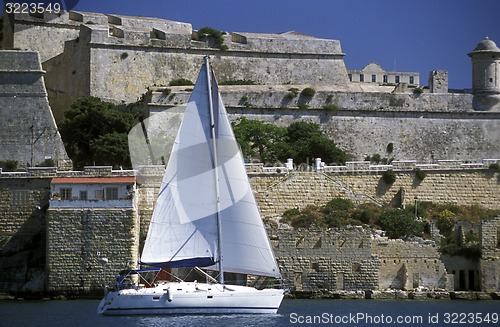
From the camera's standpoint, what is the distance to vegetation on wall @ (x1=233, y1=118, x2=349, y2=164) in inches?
2137

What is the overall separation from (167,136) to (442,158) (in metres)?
11.0

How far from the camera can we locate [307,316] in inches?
1508

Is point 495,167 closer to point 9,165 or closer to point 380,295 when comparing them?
point 380,295

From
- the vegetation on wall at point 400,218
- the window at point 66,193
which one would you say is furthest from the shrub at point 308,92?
the window at point 66,193

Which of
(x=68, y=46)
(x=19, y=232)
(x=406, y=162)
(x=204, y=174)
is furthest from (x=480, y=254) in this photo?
(x=68, y=46)

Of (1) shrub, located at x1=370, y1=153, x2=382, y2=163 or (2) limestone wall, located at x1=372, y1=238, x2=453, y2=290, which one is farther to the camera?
(1) shrub, located at x1=370, y1=153, x2=382, y2=163

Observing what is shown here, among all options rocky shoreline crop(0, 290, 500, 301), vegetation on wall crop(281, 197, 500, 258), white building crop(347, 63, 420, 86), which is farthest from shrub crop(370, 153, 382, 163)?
white building crop(347, 63, 420, 86)

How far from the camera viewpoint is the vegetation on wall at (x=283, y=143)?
54.3 m

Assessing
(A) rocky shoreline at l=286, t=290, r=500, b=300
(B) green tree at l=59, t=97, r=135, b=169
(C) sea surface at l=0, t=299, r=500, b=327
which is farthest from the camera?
(B) green tree at l=59, t=97, r=135, b=169

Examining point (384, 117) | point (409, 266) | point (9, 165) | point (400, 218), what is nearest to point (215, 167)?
point (409, 266)

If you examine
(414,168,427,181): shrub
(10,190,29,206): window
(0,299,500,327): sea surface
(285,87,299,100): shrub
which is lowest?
(0,299,500,327): sea surface

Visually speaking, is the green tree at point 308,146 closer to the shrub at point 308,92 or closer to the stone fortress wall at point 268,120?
the stone fortress wall at point 268,120

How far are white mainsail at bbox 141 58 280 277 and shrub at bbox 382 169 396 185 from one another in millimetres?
12578

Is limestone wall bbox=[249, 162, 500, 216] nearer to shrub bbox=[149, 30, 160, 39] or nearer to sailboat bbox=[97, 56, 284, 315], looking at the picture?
sailboat bbox=[97, 56, 284, 315]
